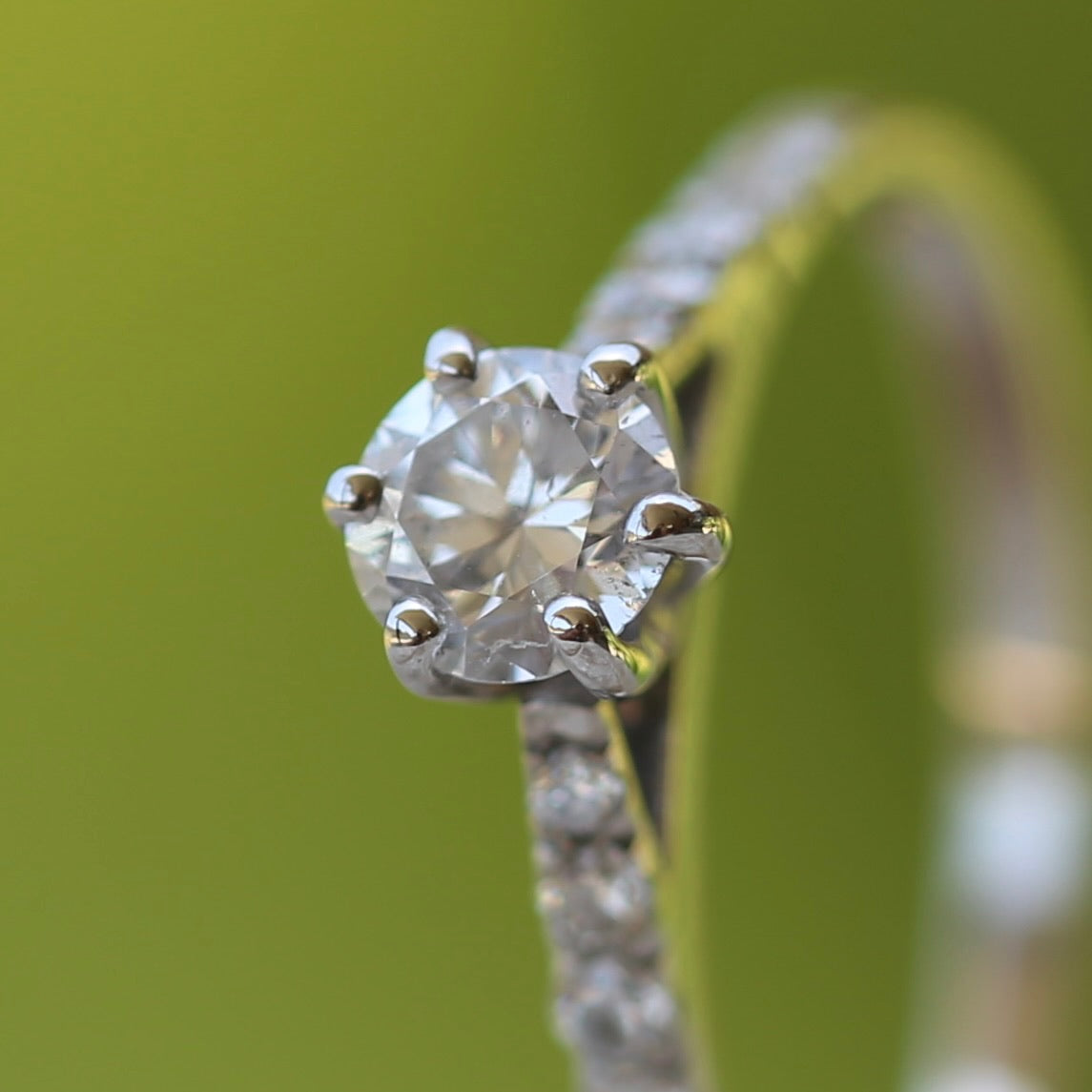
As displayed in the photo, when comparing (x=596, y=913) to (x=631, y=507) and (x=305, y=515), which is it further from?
(x=305, y=515)

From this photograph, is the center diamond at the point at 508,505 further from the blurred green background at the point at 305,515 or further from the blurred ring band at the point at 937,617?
the blurred green background at the point at 305,515

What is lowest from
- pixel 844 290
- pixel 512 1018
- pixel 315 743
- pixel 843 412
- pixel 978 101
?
pixel 512 1018

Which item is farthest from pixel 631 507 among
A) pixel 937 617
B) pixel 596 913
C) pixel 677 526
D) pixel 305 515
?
pixel 937 617

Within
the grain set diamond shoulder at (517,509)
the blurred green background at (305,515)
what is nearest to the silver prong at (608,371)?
the grain set diamond shoulder at (517,509)

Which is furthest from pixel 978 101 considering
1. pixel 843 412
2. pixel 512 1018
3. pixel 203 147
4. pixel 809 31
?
pixel 512 1018

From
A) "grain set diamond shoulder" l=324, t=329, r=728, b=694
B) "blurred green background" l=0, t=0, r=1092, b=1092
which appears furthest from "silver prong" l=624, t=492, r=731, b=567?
"blurred green background" l=0, t=0, r=1092, b=1092

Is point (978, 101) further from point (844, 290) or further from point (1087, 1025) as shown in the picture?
point (1087, 1025)
